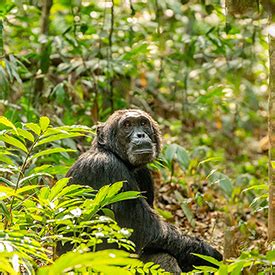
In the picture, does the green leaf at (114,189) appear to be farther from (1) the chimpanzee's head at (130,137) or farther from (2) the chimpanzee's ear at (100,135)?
(2) the chimpanzee's ear at (100,135)

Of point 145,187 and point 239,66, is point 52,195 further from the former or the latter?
point 239,66

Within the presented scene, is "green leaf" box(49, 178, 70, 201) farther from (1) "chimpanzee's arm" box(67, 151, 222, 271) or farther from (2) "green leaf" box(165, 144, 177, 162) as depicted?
(2) "green leaf" box(165, 144, 177, 162)

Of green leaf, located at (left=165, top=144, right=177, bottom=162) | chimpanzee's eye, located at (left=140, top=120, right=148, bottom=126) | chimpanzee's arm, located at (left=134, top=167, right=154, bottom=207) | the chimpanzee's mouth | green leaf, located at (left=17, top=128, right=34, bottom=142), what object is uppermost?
green leaf, located at (left=17, top=128, right=34, bottom=142)

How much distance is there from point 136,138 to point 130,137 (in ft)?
0.35

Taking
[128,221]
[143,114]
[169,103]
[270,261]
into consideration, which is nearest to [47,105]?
[143,114]

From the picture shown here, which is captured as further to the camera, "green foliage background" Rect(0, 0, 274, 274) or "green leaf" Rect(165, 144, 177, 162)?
"green foliage background" Rect(0, 0, 274, 274)

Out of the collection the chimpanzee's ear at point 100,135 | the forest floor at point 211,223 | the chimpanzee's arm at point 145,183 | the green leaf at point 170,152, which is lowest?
the forest floor at point 211,223

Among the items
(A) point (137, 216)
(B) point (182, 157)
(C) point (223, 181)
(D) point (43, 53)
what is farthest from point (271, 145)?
(D) point (43, 53)

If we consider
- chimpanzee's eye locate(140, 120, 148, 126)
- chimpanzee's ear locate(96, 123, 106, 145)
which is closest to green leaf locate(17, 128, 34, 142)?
chimpanzee's ear locate(96, 123, 106, 145)

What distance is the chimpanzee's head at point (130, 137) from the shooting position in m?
7.35

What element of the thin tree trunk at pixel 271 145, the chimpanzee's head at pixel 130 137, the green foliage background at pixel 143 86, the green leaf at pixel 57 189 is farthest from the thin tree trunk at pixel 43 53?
the green leaf at pixel 57 189

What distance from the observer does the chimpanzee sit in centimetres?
696

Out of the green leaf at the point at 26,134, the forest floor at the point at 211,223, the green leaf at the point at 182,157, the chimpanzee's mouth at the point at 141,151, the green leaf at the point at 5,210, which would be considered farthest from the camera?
the green leaf at the point at 182,157

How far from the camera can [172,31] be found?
43.8ft
